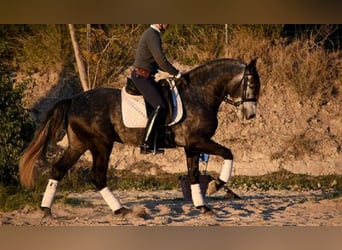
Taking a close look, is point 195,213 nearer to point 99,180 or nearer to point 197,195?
point 197,195

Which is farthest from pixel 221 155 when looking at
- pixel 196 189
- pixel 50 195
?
pixel 50 195

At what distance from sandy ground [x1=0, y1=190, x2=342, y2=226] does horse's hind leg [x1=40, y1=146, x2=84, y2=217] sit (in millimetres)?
198

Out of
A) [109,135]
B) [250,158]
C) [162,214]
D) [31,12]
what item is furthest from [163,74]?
[250,158]

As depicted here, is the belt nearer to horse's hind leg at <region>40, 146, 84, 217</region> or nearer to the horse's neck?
the horse's neck

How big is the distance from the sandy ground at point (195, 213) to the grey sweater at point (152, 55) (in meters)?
1.89

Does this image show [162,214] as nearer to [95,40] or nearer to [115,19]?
[115,19]

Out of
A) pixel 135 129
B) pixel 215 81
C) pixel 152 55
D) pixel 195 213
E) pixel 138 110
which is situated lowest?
pixel 195 213

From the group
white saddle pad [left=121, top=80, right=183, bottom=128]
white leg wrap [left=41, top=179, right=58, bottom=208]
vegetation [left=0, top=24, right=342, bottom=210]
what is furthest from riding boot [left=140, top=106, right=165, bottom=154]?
vegetation [left=0, top=24, right=342, bottom=210]

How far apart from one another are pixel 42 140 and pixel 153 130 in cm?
161

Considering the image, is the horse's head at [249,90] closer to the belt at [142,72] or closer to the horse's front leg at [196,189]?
the horse's front leg at [196,189]

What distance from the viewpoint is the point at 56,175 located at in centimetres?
884

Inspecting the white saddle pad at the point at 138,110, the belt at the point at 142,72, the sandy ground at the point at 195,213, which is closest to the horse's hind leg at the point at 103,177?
the sandy ground at the point at 195,213

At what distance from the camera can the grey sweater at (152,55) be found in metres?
8.55

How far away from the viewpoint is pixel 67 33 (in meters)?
16.7
